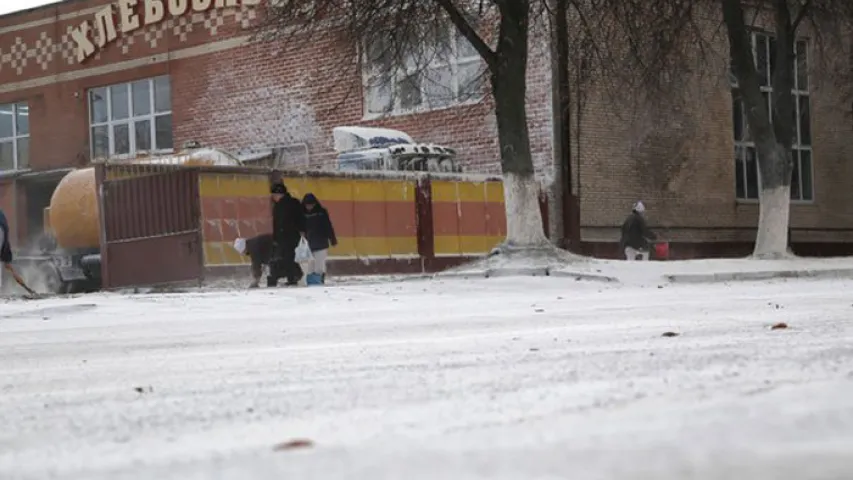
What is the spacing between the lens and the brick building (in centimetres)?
2862

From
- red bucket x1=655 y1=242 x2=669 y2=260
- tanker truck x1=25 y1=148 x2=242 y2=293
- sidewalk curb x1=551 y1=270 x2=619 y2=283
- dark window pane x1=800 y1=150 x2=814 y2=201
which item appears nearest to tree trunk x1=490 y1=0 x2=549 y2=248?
sidewalk curb x1=551 y1=270 x2=619 y2=283

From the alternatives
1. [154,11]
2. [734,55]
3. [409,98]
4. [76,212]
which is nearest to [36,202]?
[76,212]

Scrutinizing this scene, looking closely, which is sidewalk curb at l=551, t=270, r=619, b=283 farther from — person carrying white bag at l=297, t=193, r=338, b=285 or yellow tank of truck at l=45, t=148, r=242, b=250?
yellow tank of truck at l=45, t=148, r=242, b=250

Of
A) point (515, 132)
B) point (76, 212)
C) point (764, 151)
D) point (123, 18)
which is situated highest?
point (123, 18)

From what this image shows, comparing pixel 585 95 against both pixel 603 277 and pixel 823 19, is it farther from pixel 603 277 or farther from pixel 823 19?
pixel 603 277

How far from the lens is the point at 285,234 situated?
20375mm

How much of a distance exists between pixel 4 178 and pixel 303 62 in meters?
7.68

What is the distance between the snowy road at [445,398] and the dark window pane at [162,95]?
78.8ft

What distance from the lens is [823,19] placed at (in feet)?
83.0

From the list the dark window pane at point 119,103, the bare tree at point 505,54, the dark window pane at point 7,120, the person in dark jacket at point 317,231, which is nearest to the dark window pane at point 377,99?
the dark window pane at point 119,103

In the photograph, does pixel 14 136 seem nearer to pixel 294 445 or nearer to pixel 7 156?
pixel 7 156

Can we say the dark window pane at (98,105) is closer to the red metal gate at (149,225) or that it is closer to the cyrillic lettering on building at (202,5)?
the cyrillic lettering on building at (202,5)

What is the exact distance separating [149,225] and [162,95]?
490 inches

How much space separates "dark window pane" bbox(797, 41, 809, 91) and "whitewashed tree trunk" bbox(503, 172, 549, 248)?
1517cm
